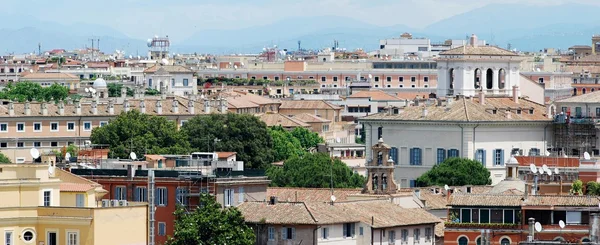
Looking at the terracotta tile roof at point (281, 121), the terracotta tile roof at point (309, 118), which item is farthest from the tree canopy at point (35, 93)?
the terracotta tile roof at point (281, 121)

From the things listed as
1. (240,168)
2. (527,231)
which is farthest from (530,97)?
(527,231)

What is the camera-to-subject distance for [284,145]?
11481 centimetres

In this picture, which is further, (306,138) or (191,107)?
(306,138)

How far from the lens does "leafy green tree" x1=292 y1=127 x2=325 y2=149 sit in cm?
12594

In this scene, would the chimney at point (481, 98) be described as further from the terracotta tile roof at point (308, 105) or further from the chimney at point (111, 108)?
the terracotta tile roof at point (308, 105)

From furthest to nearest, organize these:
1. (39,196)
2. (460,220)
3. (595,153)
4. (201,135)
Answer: (201,135) → (595,153) → (460,220) → (39,196)

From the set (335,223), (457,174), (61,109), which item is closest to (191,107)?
(61,109)

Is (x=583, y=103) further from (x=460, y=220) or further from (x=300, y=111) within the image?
(x=300, y=111)

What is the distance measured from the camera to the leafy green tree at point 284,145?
11224 centimetres

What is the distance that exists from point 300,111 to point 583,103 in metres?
48.0

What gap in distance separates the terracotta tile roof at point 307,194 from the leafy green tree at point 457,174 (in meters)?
13.9

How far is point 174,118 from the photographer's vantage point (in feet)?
402

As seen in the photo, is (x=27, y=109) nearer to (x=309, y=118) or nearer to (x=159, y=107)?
(x=159, y=107)

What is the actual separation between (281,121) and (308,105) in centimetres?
1622
